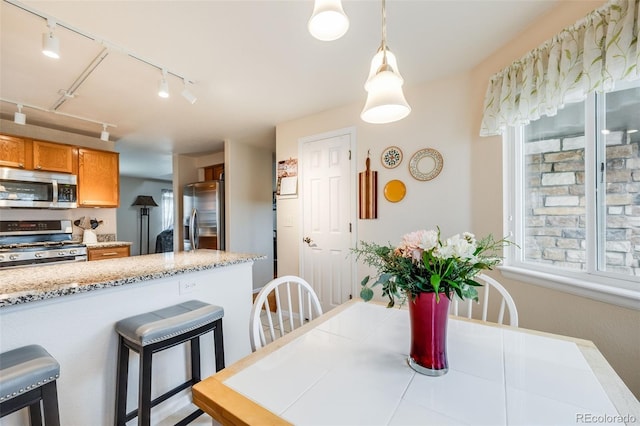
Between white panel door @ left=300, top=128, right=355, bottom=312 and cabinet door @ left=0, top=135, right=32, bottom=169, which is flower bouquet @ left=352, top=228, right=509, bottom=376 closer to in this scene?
white panel door @ left=300, top=128, right=355, bottom=312

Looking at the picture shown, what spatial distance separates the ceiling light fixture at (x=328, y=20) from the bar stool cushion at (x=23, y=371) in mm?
1557

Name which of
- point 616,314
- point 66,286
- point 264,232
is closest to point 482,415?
point 616,314

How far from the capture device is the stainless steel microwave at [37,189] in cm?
289

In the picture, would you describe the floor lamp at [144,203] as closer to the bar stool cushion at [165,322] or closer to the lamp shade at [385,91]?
the bar stool cushion at [165,322]

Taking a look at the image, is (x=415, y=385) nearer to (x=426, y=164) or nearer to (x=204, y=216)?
(x=426, y=164)

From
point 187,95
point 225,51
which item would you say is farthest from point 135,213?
point 225,51

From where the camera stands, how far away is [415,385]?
80 cm

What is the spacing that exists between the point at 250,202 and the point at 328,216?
1.85 meters

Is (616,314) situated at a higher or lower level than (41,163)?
lower

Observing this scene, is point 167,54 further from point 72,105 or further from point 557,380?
point 557,380

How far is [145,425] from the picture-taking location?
122 cm

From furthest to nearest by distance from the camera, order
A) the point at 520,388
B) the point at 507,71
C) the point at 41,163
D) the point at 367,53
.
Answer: the point at 41,163 → the point at 367,53 → the point at 507,71 → the point at 520,388

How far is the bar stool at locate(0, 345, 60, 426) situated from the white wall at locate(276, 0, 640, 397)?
92.3 inches

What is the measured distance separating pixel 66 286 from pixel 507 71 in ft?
9.13
